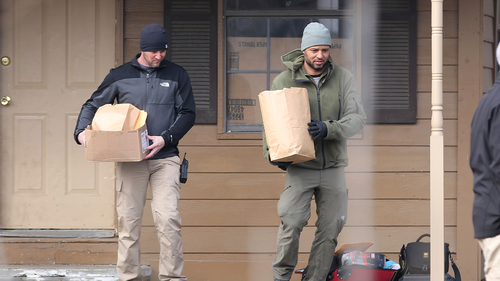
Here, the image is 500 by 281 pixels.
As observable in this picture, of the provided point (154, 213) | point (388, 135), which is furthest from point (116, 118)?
point (388, 135)

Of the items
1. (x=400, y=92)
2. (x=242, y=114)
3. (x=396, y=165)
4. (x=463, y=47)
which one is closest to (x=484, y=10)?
(x=463, y=47)

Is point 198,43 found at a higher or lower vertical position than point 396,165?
higher

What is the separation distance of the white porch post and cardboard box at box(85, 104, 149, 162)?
5.45ft

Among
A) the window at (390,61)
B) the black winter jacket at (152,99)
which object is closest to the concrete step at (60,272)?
the black winter jacket at (152,99)

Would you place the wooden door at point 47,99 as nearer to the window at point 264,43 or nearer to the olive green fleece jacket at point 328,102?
the window at point 264,43

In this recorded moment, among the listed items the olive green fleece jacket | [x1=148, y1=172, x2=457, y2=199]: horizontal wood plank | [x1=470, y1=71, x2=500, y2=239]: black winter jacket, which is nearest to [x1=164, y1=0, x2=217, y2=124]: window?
[x1=148, y1=172, x2=457, y2=199]: horizontal wood plank

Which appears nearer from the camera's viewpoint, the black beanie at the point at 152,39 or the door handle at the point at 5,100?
the black beanie at the point at 152,39

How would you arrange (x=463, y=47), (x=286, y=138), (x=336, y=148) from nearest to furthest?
1. (x=286, y=138)
2. (x=336, y=148)
3. (x=463, y=47)

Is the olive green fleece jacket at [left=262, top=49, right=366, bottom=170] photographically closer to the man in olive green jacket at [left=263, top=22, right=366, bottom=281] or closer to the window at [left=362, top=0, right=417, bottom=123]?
the man in olive green jacket at [left=263, top=22, right=366, bottom=281]

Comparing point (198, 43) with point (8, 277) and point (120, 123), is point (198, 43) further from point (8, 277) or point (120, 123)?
point (8, 277)

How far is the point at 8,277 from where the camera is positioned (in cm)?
391

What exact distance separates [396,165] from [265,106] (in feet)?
5.64

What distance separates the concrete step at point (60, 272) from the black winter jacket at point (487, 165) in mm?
2787

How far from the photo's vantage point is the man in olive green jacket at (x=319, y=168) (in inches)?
125
